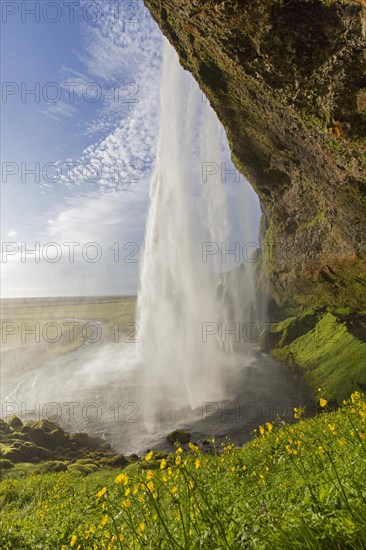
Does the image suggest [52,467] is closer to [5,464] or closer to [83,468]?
[83,468]

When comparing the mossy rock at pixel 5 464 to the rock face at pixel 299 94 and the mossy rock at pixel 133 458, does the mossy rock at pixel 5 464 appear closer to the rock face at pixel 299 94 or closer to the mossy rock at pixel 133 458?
the mossy rock at pixel 133 458

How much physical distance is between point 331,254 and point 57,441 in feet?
73.7

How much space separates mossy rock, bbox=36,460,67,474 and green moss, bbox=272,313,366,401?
16.8m

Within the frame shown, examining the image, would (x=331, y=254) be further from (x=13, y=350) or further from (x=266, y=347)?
(x=13, y=350)

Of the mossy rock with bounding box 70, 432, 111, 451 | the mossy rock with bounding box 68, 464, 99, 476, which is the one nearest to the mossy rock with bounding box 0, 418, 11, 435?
the mossy rock with bounding box 70, 432, 111, 451

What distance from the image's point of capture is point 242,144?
23.7 m

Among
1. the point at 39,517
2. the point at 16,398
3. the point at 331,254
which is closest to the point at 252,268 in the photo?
the point at 331,254

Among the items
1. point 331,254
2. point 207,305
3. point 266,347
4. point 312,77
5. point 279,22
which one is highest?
point 279,22

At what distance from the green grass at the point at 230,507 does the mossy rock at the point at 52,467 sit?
6.09 meters

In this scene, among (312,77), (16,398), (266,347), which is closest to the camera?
(312,77)

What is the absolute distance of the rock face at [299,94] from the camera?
27.9 ft

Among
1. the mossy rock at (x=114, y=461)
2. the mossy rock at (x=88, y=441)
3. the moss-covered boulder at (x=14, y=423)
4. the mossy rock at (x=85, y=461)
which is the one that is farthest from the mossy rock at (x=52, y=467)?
the moss-covered boulder at (x=14, y=423)

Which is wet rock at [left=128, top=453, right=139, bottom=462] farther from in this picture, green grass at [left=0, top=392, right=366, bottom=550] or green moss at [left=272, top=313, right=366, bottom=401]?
green moss at [left=272, top=313, right=366, bottom=401]

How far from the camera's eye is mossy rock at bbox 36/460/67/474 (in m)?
16.3
